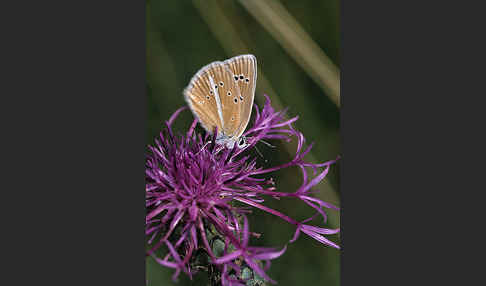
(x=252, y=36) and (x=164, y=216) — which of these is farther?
(x=252, y=36)

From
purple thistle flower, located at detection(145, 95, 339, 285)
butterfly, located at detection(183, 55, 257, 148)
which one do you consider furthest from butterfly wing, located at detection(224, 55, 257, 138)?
purple thistle flower, located at detection(145, 95, 339, 285)

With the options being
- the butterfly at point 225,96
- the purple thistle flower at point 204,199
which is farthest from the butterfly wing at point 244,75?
the purple thistle flower at point 204,199

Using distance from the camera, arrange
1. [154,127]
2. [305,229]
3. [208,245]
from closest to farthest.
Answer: [208,245], [305,229], [154,127]

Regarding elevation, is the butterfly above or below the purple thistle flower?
above

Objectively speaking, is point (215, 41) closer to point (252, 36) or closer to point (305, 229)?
point (252, 36)

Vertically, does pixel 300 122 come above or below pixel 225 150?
above

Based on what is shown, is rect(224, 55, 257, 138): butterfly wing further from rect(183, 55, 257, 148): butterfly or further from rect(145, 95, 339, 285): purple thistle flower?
rect(145, 95, 339, 285): purple thistle flower

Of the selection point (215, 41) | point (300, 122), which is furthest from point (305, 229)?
point (215, 41)
